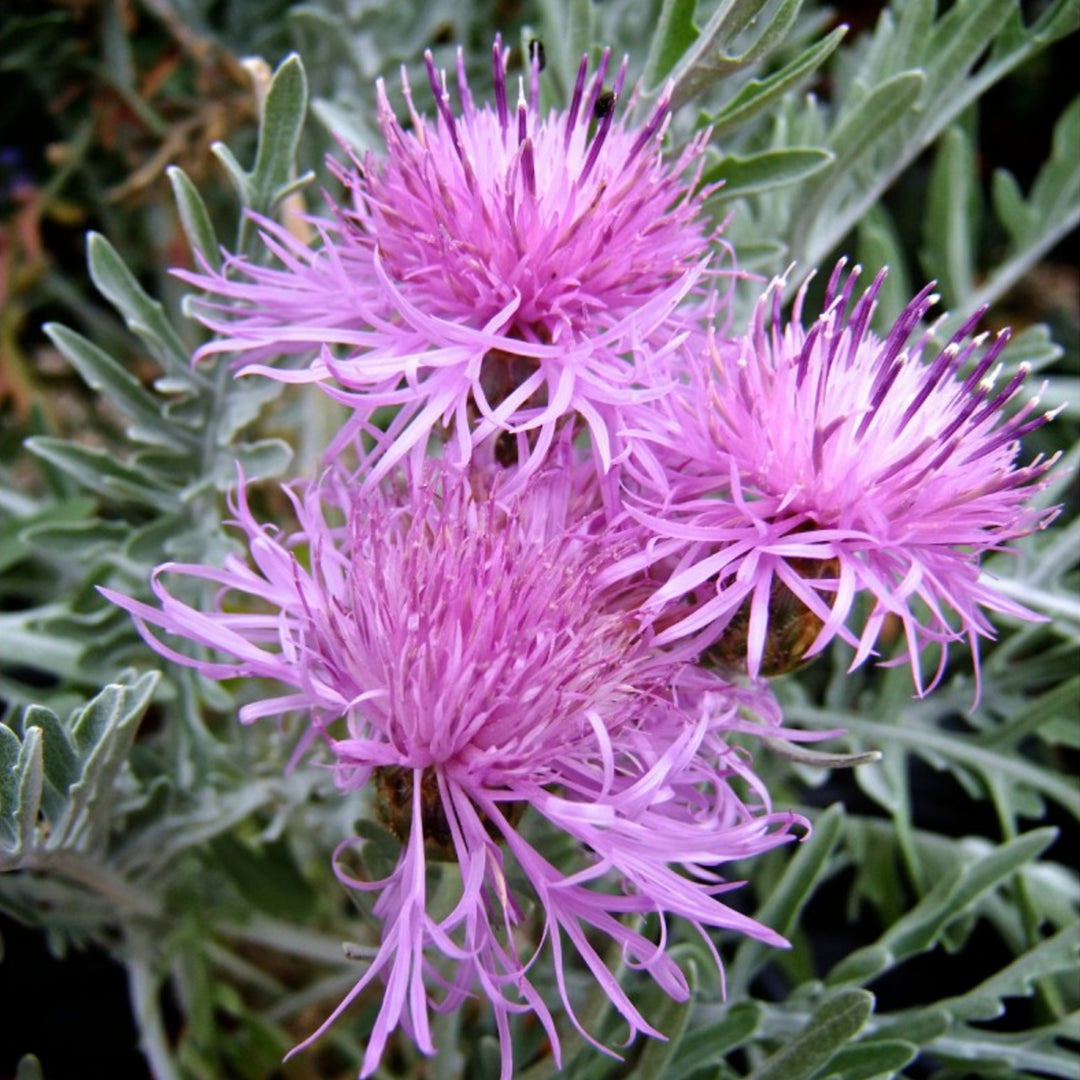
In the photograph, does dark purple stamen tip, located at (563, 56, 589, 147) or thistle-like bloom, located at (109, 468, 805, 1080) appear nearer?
thistle-like bloom, located at (109, 468, 805, 1080)

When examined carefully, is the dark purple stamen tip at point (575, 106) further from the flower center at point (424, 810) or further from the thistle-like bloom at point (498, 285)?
the flower center at point (424, 810)

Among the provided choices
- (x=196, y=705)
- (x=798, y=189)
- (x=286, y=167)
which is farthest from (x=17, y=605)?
(x=798, y=189)

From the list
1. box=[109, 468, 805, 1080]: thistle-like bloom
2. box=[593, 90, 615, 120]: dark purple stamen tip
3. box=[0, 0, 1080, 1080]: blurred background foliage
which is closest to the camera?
box=[109, 468, 805, 1080]: thistle-like bloom

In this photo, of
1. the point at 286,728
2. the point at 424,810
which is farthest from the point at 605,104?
the point at 286,728

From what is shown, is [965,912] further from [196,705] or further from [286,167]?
[286,167]

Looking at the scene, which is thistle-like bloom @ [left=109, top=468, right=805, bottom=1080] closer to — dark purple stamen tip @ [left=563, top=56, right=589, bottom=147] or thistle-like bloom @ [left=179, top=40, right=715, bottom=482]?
thistle-like bloom @ [left=179, top=40, right=715, bottom=482]

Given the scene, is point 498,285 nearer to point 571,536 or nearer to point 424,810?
point 571,536

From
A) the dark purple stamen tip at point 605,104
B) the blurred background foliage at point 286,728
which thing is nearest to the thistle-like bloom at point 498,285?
the dark purple stamen tip at point 605,104

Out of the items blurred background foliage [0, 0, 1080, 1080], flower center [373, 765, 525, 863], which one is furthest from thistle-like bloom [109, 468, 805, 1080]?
blurred background foliage [0, 0, 1080, 1080]
